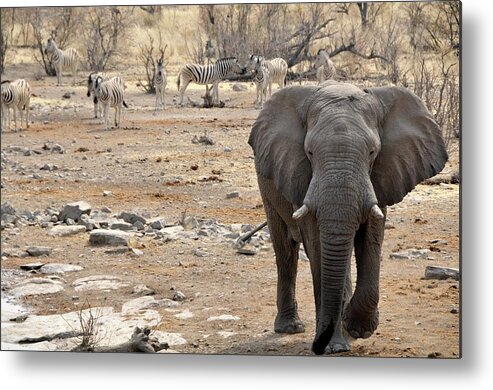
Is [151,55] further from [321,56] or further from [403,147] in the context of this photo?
[403,147]

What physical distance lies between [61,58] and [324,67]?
1.42 meters

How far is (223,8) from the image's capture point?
693 centimetres

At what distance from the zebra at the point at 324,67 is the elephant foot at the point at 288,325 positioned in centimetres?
126

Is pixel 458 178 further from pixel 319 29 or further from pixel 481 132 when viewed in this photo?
pixel 319 29

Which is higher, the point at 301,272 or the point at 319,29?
the point at 319,29

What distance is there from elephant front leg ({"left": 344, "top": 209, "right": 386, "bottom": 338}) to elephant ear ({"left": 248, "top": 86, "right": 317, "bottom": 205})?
339 mm

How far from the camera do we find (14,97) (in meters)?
7.14

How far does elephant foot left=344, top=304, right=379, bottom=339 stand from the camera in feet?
20.8

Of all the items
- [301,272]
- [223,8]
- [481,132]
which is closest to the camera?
[481,132]

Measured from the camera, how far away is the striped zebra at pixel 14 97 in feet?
23.2

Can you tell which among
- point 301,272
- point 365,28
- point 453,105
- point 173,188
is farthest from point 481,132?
point 173,188

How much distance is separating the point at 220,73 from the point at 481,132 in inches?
62.9

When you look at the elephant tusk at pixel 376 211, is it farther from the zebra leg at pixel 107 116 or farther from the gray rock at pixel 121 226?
the gray rock at pixel 121 226

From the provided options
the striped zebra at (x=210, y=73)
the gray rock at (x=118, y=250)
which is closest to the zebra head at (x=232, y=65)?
the striped zebra at (x=210, y=73)
